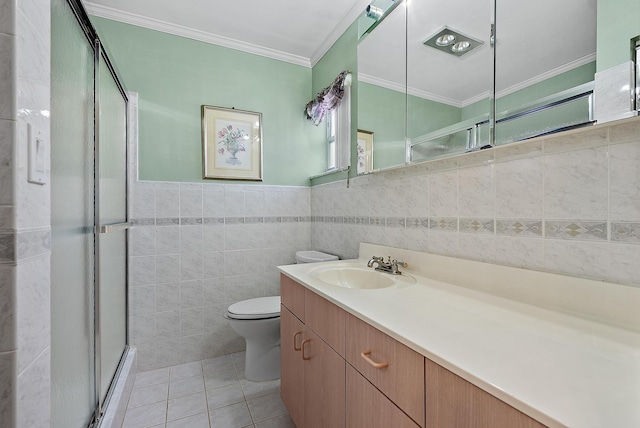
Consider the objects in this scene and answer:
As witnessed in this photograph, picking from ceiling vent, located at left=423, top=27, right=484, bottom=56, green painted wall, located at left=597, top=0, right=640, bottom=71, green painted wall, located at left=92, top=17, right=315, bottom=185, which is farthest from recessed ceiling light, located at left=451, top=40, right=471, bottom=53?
green painted wall, located at left=92, top=17, right=315, bottom=185

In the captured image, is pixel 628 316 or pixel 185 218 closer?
pixel 628 316

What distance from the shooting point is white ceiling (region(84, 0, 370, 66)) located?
1880 mm

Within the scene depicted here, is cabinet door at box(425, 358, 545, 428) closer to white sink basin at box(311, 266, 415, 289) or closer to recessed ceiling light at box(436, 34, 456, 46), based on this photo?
white sink basin at box(311, 266, 415, 289)

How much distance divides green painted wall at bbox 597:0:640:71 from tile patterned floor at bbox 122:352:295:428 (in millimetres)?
1940

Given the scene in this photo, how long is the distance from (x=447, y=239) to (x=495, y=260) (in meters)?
0.22

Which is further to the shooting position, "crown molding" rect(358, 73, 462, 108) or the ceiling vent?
"crown molding" rect(358, 73, 462, 108)

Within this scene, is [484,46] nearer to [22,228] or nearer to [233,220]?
[22,228]

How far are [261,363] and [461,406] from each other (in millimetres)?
1620

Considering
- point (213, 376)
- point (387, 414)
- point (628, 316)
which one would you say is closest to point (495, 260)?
point (628, 316)

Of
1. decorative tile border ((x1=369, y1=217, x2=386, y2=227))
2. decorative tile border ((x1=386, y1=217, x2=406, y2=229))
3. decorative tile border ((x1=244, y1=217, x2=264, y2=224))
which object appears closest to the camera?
decorative tile border ((x1=386, y1=217, x2=406, y2=229))

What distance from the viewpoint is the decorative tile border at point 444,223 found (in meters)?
1.21

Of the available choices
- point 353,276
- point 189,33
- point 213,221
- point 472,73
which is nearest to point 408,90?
point 472,73

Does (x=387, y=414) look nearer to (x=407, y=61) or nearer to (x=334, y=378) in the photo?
(x=334, y=378)

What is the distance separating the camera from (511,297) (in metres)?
0.96
